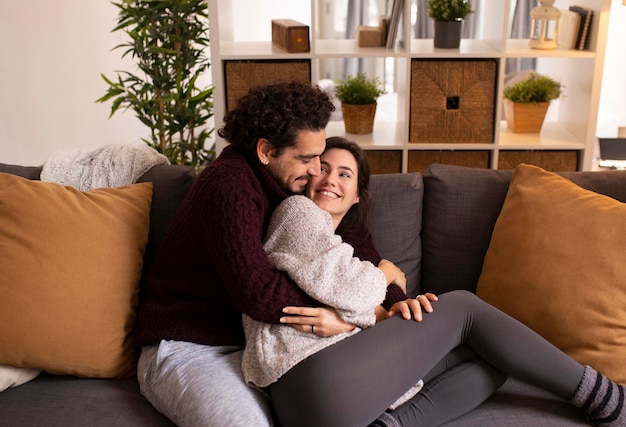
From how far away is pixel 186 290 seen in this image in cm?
173

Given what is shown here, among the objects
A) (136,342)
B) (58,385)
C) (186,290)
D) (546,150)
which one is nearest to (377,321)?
(186,290)

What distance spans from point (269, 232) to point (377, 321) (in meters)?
0.33

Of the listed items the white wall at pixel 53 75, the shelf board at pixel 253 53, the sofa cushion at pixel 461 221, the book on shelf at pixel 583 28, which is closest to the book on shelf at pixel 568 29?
the book on shelf at pixel 583 28

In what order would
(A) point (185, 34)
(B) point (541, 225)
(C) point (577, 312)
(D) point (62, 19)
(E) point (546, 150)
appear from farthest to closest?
(D) point (62, 19) → (A) point (185, 34) → (E) point (546, 150) → (B) point (541, 225) → (C) point (577, 312)

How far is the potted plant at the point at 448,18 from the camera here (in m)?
3.07

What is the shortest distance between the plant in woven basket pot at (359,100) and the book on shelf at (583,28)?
2.72 ft

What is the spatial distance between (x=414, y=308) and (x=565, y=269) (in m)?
0.40

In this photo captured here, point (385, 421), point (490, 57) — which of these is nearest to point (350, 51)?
point (490, 57)

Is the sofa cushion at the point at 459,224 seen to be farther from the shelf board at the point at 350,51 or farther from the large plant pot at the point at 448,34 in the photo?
the large plant pot at the point at 448,34

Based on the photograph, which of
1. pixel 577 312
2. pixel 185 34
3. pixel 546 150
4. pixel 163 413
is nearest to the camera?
pixel 163 413

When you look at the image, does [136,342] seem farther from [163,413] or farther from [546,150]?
[546,150]

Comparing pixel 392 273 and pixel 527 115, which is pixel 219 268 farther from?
pixel 527 115

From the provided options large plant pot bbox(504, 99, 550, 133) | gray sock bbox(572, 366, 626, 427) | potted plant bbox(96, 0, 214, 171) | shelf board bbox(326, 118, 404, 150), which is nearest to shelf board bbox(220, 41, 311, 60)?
potted plant bbox(96, 0, 214, 171)

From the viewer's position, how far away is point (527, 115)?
3.22m
